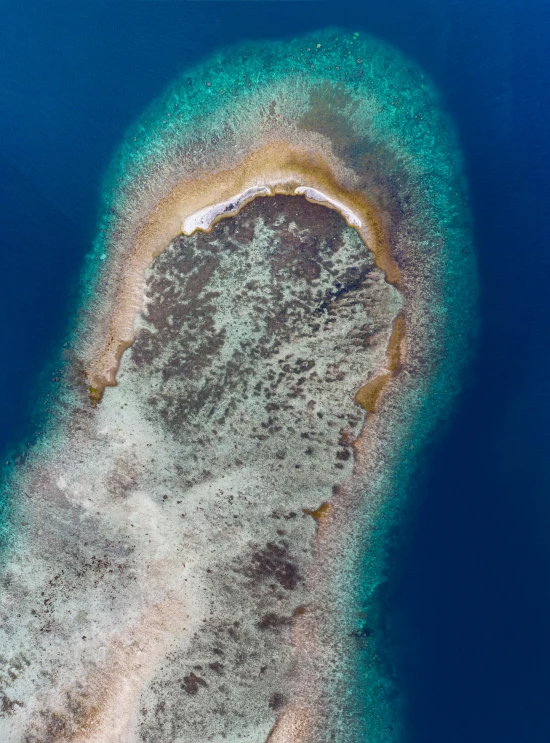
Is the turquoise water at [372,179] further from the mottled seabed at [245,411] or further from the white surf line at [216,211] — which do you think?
the white surf line at [216,211]

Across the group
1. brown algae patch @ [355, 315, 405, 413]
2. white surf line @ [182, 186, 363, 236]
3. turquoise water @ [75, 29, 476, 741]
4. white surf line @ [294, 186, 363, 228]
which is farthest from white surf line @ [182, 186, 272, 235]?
brown algae patch @ [355, 315, 405, 413]

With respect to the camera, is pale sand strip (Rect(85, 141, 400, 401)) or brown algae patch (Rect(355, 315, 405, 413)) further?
pale sand strip (Rect(85, 141, 400, 401))

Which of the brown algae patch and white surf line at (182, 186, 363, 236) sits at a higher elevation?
white surf line at (182, 186, 363, 236)

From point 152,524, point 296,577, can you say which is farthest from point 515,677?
point 152,524

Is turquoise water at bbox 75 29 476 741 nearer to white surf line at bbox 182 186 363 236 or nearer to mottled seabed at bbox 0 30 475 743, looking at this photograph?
mottled seabed at bbox 0 30 475 743


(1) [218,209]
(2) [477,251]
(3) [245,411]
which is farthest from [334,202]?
(3) [245,411]

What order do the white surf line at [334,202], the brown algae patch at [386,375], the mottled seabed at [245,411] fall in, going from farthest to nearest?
the white surf line at [334,202], the brown algae patch at [386,375], the mottled seabed at [245,411]

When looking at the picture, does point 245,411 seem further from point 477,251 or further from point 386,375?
point 477,251

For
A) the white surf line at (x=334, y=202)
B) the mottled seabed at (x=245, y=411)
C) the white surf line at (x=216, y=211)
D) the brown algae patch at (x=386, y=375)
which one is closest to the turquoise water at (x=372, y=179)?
the mottled seabed at (x=245, y=411)
